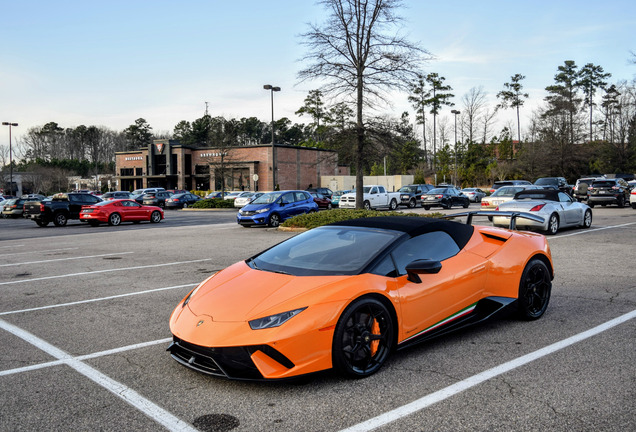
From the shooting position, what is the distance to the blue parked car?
2088 centimetres

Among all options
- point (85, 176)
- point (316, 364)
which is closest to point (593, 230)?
point (316, 364)

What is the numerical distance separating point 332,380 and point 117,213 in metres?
23.9

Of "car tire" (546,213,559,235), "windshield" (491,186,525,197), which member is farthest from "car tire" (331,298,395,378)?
"windshield" (491,186,525,197)

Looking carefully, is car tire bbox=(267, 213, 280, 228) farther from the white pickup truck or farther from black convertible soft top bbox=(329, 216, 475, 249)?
black convertible soft top bbox=(329, 216, 475, 249)

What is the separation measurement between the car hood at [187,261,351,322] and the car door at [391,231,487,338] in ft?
2.17

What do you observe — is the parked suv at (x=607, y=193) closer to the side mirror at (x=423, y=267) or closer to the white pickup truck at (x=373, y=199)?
the white pickup truck at (x=373, y=199)

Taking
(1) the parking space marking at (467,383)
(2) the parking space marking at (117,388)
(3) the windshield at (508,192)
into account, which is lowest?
(1) the parking space marking at (467,383)

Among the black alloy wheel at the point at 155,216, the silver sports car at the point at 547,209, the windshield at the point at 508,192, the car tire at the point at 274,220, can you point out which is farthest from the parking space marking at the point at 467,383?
the black alloy wheel at the point at 155,216

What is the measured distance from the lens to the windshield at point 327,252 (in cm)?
447

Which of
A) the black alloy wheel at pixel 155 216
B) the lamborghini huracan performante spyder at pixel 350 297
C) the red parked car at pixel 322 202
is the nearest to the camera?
the lamborghini huracan performante spyder at pixel 350 297

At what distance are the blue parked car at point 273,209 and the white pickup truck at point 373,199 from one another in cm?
914

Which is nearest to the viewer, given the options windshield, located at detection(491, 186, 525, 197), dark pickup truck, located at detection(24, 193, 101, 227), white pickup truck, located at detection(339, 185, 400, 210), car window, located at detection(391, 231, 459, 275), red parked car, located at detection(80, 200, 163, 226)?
car window, located at detection(391, 231, 459, 275)

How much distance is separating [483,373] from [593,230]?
569 inches

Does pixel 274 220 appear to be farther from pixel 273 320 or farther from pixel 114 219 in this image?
pixel 273 320
